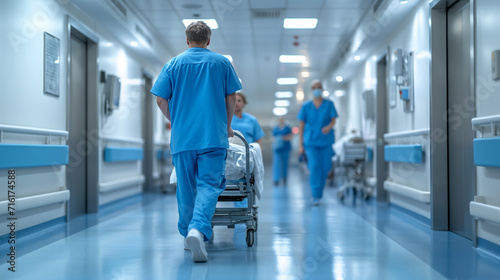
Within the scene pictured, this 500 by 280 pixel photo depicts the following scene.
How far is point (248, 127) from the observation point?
14.2 ft

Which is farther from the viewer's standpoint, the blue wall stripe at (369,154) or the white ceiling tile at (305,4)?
the blue wall stripe at (369,154)

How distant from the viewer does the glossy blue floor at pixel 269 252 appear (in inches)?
99.0

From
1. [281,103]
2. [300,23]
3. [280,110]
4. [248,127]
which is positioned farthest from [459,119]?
[280,110]

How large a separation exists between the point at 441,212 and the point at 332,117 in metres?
2.35

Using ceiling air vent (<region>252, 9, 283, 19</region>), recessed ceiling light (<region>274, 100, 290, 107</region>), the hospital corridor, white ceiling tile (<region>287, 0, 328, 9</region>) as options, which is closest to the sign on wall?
the hospital corridor

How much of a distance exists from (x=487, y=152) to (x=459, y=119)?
1.11 metres

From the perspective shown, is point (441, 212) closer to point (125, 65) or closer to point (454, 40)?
point (454, 40)

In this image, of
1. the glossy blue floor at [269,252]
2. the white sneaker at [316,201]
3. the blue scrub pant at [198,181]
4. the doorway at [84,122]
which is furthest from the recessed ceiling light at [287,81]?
the blue scrub pant at [198,181]

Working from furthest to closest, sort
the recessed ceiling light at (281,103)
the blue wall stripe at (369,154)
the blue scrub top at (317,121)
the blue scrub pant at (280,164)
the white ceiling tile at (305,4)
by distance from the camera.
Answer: the recessed ceiling light at (281,103) → the blue scrub pant at (280,164) → the blue wall stripe at (369,154) → the blue scrub top at (317,121) → the white ceiling tile at (305,4)

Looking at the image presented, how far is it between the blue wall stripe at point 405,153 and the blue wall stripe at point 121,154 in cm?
347

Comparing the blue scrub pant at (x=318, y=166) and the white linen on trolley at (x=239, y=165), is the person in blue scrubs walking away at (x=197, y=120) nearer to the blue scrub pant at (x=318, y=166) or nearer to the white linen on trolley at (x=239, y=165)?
the white linen on trolley at (x=239, y=165)

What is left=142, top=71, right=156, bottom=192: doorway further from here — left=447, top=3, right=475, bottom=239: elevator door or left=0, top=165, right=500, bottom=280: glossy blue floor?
left=447, top=3, right=475, bottom=239: elevator door

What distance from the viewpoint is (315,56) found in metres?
9.44

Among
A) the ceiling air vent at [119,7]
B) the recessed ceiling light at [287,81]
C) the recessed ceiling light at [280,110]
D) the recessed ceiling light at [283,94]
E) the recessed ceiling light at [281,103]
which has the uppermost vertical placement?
the recessed ceiling light at [280,110]
